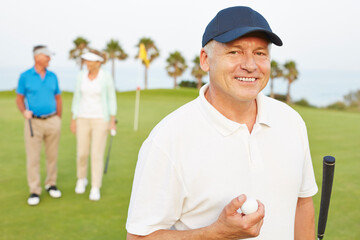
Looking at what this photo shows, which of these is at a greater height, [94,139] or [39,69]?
[39,69]

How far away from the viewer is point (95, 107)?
5.43 m

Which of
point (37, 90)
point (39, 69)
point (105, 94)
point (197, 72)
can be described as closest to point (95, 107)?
point (105, 94)

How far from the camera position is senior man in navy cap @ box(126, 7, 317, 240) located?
1.56 m

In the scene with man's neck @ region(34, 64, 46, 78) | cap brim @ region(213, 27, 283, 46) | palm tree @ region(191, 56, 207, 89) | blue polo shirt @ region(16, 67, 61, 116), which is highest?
cap brim @ region(213, 27, 283, 46)

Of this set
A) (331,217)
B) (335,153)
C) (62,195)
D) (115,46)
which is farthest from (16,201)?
(115,46)

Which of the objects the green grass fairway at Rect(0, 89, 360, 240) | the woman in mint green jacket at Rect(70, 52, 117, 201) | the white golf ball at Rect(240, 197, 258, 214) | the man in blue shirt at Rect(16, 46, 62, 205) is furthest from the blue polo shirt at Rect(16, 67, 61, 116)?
the white golf ball at Rect(240, 197, 258, 214)

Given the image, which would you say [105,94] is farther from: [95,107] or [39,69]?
[39,69]

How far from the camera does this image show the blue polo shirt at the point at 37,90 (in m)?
5.32

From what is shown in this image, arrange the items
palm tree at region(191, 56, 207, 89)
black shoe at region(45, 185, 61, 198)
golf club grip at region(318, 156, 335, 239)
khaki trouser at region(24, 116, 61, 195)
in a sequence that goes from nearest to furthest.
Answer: golf club grip at region(318, 156, 335, 239) < khaki trouser at region(24, 116, 61, 195) < black shoe at region(45, 185, 61, 198) < palm tree at region(191, 56, 207, 89)

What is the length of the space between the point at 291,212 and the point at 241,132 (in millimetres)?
414

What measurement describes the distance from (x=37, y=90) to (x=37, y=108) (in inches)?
9.3

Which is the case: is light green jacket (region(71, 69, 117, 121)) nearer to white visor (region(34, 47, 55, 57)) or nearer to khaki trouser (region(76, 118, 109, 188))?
khaki trouser (region(76, 118, 109, 188))

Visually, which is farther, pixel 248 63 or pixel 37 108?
pixel 37 108

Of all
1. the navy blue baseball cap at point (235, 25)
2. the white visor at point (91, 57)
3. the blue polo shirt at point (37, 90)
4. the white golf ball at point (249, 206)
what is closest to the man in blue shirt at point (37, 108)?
the blue polo shirt at point (37, 90)
